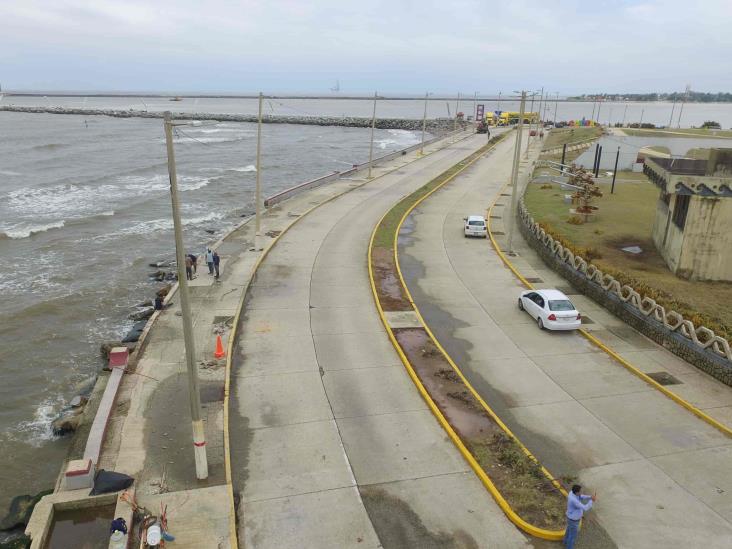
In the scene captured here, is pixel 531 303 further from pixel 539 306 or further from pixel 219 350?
pixel 219 350

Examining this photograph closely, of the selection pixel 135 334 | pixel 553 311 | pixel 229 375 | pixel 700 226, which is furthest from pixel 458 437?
pixel 700 226

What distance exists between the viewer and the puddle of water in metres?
12.5

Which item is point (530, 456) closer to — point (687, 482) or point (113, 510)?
point (687, 482)

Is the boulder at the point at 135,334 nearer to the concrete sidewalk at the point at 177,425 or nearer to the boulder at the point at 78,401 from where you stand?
the concrete sidewalk at the point at 177,425

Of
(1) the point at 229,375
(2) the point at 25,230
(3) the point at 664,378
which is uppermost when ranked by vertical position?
(3) the point at 664,378

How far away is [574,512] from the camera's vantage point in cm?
1145

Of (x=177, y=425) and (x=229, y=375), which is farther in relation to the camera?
(x=229, y=375)

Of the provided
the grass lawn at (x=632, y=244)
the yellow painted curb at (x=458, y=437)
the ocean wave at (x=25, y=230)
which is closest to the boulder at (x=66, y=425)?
the yellow painted curb at (x=458, y=437)

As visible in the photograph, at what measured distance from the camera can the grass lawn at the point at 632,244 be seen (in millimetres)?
22953

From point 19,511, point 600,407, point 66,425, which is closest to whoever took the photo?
point 19,511

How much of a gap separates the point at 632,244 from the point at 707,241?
699 cm

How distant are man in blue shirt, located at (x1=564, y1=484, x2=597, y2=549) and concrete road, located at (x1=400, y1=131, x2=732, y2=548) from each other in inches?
29.1

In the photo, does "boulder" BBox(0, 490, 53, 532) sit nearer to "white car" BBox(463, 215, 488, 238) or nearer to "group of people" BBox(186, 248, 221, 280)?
"group of people" BBox(186, 248, 221, 280)

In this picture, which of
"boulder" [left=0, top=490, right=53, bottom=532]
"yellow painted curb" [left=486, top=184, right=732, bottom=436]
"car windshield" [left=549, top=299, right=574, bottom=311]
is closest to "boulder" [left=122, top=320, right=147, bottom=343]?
"boulder" [left=0, top=490, right=53, bottom=532]
